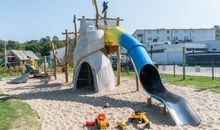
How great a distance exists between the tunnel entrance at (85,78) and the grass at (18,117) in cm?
465

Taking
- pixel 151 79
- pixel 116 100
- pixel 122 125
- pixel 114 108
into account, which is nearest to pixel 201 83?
pixel 151 79

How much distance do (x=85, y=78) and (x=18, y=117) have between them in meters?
7.41

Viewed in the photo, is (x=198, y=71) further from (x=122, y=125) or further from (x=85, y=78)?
(x=122, y=125)

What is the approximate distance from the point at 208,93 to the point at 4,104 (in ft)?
27.9

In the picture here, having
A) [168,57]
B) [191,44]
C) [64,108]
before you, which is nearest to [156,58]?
[168,57]

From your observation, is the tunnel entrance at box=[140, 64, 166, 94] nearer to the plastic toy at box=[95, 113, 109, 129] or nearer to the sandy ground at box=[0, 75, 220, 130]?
the sandy ground at box=[0, 75, 220, 130]

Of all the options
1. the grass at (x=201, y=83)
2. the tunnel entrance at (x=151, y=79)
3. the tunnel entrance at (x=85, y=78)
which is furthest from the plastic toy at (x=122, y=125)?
the tunnel entrance at (x=85, y=78)

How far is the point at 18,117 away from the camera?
31.0 feet

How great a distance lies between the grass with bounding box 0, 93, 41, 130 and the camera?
8.25m

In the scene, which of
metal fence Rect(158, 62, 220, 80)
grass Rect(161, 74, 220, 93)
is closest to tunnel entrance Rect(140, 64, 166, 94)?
grass Rect(161, 74, 220, 93)

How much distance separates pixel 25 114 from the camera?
983 centimetres

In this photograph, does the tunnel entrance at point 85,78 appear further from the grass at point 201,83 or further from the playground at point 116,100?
the grass at point 201,83

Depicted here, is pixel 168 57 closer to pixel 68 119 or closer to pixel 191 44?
pixel 191 44

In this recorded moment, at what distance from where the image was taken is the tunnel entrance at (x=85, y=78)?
16152 mm
